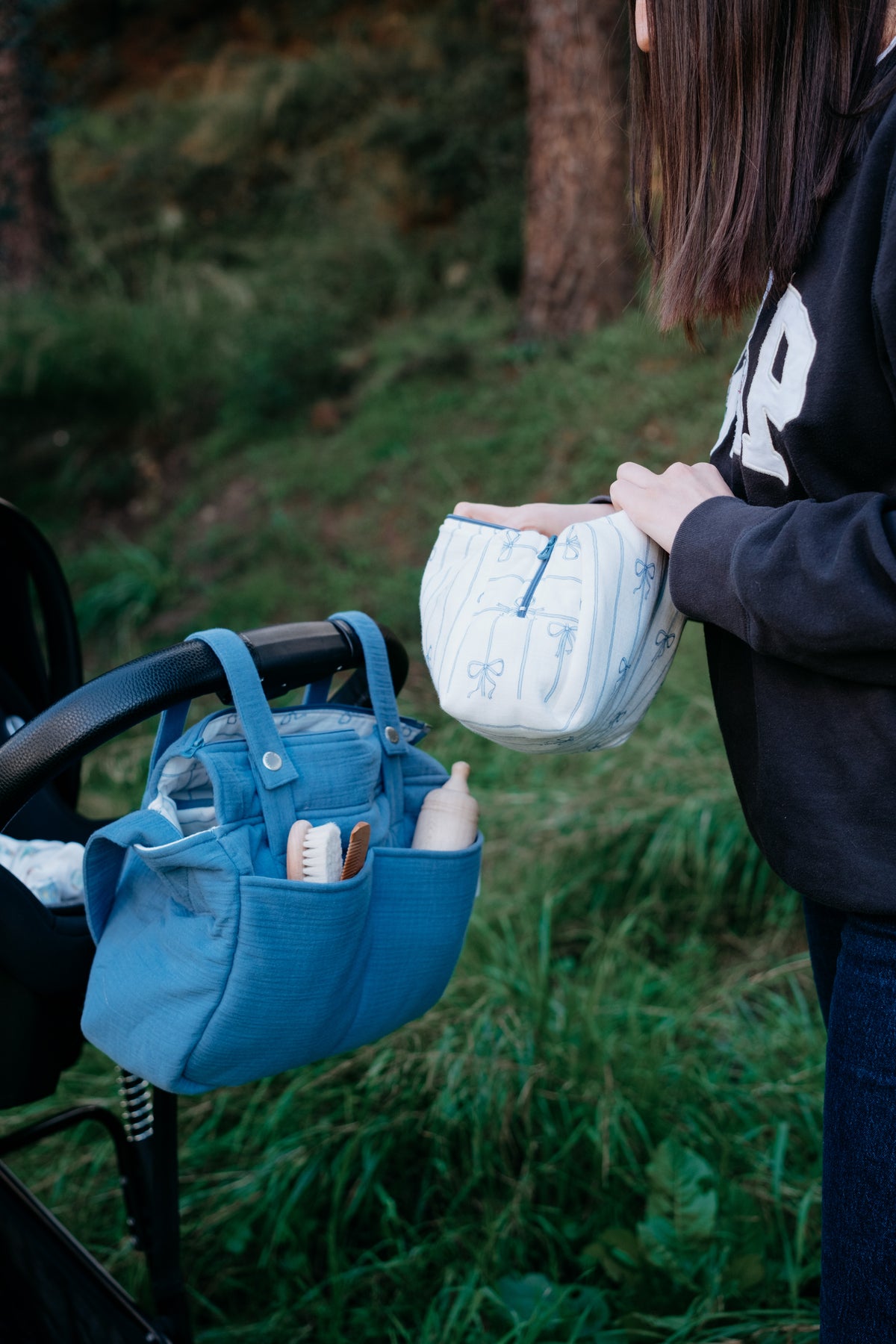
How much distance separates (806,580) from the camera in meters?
0.90

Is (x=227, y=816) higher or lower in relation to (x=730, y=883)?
higher

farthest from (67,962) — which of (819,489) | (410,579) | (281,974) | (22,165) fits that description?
(22,165)

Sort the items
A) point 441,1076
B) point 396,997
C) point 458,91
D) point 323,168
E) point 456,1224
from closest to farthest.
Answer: point 396,997 → point 456,1224 → point 441,1076 → point 458,91 → point 323,168

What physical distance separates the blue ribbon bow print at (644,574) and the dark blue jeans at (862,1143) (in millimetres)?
363

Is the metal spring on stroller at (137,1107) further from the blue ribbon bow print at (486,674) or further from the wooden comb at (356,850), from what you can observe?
the blue ribbon bow print at (486,674)

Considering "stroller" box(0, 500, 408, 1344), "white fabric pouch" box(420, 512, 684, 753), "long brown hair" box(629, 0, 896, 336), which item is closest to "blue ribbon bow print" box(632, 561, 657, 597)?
"white fabric pouch" box(420, 512, 684, 753)

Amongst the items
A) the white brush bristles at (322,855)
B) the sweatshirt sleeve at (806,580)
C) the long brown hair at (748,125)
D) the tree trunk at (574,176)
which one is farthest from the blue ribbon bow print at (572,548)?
the tree trunk at (574,176)

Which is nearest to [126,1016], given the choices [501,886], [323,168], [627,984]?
[627,984]

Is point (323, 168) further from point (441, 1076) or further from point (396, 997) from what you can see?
point (396, 997)

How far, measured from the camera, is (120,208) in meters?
8.68

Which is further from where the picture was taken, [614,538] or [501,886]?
[501,886]

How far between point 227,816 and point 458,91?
23.6 feet

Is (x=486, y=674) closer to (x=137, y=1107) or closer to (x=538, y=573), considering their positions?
(x=538, y=573)

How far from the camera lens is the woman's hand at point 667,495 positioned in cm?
106
